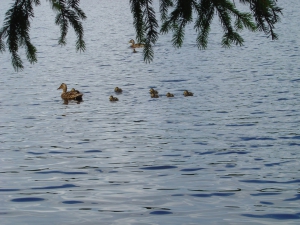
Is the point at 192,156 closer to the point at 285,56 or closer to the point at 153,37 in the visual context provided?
the point at 153,37

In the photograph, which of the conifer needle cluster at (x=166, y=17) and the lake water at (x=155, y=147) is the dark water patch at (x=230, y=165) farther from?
the conifer needle cluster at (x=166, y=17)

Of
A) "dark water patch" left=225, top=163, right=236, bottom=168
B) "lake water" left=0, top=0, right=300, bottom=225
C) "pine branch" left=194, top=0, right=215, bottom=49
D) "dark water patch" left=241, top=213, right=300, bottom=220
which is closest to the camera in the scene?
"pine branch" left=194, top=0, right=215, bottom=49

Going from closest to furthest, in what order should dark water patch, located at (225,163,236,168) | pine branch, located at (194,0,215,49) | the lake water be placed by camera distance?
pine branch, located at (194,0,215,49)
the lake water
dark water patch, located at (225,163,236,168)

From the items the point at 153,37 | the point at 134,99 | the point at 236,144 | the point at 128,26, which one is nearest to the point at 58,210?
the point at 153,37

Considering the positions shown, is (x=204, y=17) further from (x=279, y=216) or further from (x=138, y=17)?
(x=279, y=216)

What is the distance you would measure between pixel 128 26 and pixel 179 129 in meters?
53.8

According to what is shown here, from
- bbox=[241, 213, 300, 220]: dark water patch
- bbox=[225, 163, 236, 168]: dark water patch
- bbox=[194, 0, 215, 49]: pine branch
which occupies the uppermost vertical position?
bbox=[194, 0, 215, 49]: pine branch

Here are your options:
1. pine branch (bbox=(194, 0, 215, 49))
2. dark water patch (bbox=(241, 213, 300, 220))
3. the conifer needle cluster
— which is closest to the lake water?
dark water patch (bbox=(241, 213, 300, 220))

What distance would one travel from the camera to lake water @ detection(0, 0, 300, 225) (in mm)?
10242

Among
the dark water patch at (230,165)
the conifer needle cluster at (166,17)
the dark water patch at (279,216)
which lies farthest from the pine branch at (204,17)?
the dark water patch at (230,165)

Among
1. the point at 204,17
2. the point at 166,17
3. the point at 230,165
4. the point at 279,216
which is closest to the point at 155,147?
the point at 230,165

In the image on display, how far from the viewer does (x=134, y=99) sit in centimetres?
2406

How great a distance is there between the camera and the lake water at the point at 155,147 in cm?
1024

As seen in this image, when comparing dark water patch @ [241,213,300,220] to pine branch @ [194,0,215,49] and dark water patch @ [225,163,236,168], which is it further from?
pine branch @ [194,0,215,49]
